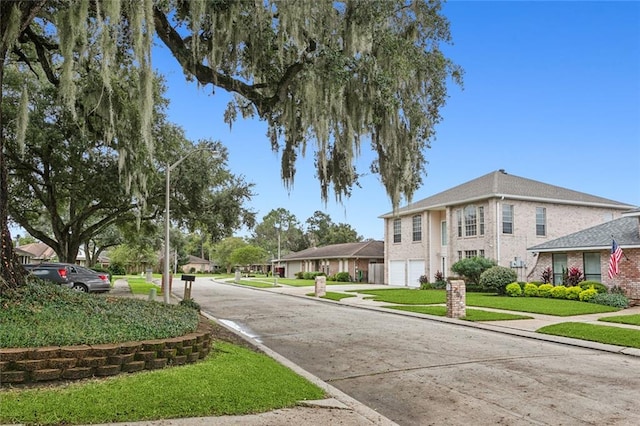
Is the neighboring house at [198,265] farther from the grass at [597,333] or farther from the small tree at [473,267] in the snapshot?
the grass at [597,333]

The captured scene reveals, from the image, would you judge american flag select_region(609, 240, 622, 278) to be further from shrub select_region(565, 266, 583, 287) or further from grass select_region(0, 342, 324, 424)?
grass select_region(0, 342, 324, 424)

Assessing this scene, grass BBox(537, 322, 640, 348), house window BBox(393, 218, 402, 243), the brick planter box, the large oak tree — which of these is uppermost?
the large oak tree

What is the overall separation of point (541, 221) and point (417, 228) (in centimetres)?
806

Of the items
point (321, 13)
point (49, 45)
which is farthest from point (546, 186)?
point (49, 45)

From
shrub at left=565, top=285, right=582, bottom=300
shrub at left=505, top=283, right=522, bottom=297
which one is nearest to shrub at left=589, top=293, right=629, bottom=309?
shrub at left=565, top=285, right=582, bottom=300

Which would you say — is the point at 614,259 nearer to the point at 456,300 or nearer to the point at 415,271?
the point at 456,300

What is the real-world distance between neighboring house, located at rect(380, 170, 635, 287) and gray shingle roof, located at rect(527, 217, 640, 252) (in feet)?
8.74

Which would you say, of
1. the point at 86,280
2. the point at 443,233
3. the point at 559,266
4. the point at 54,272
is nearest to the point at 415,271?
the point at 443,233

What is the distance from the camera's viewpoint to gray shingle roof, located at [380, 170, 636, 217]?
89.0 ft

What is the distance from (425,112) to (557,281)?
16.6 meters

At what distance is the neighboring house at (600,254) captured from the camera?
19.1 metres

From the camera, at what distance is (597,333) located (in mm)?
11430

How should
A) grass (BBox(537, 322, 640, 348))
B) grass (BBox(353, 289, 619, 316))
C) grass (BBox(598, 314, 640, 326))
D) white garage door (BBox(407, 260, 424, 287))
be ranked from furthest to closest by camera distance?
white garage door (BBox(407, 260, 424, 287))
grass (BBox(353, 289, 619, 316))
grass (BBox(598, 314, 640, 326))
grass (BBox(537, 322, 640, 348))

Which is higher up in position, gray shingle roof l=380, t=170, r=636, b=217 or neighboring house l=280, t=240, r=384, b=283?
gray shingle roof l=380, t=170, r=636, b=217
